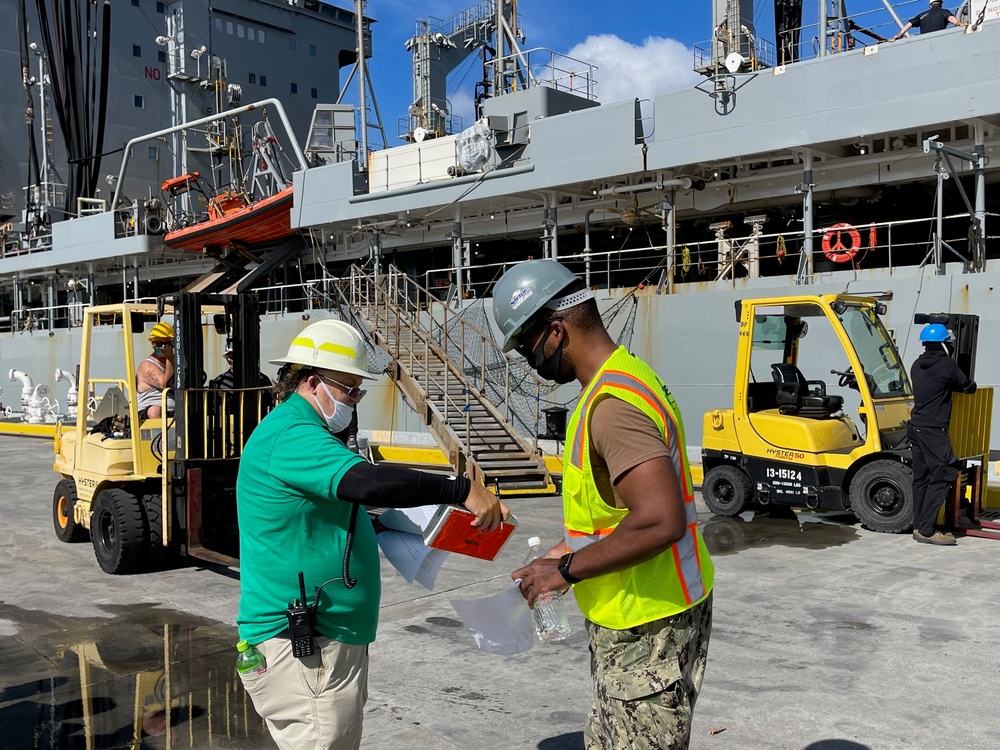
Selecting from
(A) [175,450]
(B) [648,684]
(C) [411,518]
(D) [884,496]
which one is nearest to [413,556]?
(C) [411,518]

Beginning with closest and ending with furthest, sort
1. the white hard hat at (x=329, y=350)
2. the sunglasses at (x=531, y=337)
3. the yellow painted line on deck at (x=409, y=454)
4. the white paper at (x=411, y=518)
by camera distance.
Answer: 1. the sunglasses at (x=531, y=337)
2. the white hard hat at (x=329, y=350)
3. the white paper at (x=411, y=518)
4. the yellow painted line on deck at (x=409, y=454)

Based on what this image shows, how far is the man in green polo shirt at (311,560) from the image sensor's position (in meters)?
2.64

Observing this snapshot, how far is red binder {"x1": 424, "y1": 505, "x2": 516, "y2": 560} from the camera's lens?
2932mm

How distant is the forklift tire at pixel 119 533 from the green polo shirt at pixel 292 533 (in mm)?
5129

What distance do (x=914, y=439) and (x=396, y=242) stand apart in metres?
14.9

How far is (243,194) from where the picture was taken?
75.3 ft

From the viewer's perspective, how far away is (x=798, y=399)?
9.23 metres

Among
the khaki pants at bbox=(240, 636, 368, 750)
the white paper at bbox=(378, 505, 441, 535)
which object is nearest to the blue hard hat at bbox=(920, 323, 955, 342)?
the white paper at bbox=(378, 505, 441, 535)

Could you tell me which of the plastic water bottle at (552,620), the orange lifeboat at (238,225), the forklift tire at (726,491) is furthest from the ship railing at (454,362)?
the plastic water bottle at (552,620)

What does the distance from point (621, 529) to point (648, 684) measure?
0.43 meters

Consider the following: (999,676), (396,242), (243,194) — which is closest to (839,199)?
(396,242)

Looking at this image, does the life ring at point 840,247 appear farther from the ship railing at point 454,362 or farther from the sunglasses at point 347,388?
the sunglasses at point 347,388

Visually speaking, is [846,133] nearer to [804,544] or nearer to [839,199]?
[839,199]

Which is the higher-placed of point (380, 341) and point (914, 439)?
point (380, 341)
